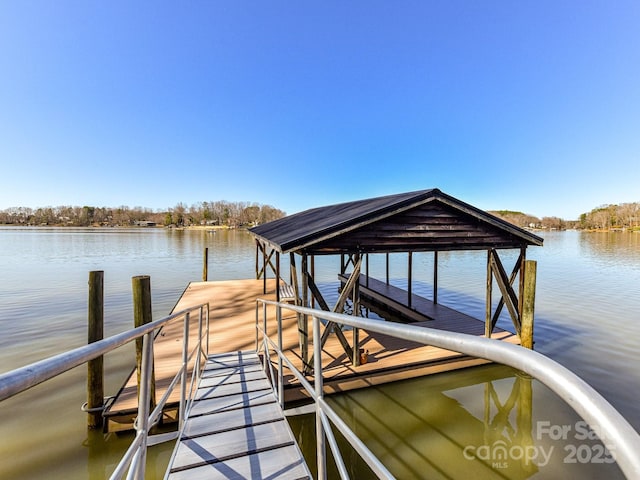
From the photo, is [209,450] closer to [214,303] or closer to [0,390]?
[0,390]

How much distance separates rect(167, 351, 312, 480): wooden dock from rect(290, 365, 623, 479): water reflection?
182cm

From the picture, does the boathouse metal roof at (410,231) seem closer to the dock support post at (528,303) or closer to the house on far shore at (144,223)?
the dock support post at (528,303)

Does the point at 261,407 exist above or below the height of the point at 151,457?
above

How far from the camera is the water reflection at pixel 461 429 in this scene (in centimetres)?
441

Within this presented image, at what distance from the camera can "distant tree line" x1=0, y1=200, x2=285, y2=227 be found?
360 ft

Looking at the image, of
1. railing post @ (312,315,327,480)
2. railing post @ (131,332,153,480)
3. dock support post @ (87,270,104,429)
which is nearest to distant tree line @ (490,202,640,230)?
dock support post @ (87,270,104,429)

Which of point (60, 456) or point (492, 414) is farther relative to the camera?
point (492, 414)

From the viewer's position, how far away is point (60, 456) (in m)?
4.61

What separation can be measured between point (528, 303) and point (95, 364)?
9.31 metres

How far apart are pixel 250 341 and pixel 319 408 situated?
602cm

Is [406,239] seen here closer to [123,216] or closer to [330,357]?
[330,357]

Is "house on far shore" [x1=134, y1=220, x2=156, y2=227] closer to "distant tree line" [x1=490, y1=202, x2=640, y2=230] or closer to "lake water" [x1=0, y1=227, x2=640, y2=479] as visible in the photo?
"lake water" [x1=0, y1=227, x2=640, y2=479]

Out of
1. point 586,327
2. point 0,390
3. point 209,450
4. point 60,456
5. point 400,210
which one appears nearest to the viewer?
point 0,390

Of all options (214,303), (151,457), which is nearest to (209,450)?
(151,457)
